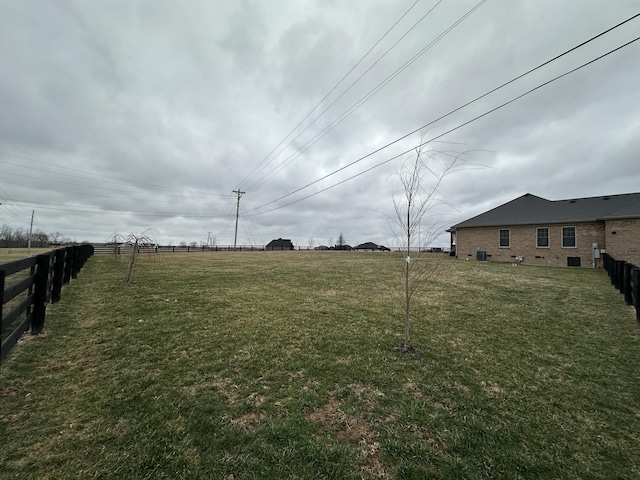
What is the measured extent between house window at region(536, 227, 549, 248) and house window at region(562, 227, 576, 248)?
38.1 inches

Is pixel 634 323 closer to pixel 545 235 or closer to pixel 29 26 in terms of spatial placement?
pixel 545 235

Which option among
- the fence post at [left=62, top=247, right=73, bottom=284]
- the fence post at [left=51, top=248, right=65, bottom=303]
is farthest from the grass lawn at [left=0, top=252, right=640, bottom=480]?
the fence post at [left=62, top=247, right=73, bottom=284]

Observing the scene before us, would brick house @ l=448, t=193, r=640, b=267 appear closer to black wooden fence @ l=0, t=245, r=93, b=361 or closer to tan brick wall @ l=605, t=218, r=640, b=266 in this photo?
tan brick wall @ l=605, t=218, r=640, b=266

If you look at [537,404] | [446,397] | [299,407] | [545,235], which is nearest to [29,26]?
[299,407]

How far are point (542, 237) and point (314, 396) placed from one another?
24406 millimetres

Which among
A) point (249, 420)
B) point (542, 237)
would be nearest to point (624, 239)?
point (542, 237)

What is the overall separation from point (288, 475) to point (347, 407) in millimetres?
1020

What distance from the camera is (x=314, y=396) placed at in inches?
124

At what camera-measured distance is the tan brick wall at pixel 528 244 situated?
61.3 feet

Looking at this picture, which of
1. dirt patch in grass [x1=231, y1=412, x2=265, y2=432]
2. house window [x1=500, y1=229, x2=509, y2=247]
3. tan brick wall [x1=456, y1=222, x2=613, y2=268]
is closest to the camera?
dirt patch in grass [x1=231, y1=412, x2=265, y2=432]

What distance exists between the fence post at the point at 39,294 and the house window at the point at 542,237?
26.6 meters

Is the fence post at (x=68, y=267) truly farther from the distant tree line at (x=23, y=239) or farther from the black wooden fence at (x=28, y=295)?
the distant tree line at (x=23, y=239)

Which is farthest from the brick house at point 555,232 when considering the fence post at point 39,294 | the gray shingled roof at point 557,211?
the fence post at point 39,294

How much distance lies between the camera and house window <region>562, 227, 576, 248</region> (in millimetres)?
19280
